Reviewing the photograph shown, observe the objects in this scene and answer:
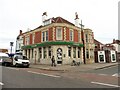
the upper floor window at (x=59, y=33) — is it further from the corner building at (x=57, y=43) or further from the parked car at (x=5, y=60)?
the parked car at (x=5, y=60)

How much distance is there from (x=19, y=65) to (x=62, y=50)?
26.8 ft

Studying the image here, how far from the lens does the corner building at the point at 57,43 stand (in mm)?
33344

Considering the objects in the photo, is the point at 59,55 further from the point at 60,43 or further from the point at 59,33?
the point at 59,33

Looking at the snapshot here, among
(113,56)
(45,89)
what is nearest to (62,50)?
(113,56)

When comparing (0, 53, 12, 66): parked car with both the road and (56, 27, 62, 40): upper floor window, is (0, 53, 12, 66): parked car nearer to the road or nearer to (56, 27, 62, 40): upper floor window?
(56, 27, 62, 40): upper floor window

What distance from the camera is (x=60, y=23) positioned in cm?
3394

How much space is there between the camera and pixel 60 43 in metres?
33.0

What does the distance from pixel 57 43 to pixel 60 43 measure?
19.5 inches

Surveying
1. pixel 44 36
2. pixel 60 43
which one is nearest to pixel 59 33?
pixel 60 43

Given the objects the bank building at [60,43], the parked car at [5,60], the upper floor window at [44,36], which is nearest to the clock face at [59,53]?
the bank building at [60,43]

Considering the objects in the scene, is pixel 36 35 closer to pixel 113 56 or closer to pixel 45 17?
pixel 45 17

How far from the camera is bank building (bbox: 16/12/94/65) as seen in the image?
33375 mm

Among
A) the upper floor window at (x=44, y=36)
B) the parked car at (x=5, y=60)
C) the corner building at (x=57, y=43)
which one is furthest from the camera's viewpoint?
the upper floor window at (x=44, y=36)

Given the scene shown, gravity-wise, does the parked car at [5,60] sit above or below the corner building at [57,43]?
below
